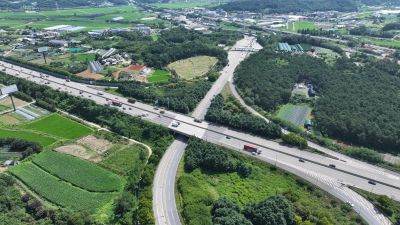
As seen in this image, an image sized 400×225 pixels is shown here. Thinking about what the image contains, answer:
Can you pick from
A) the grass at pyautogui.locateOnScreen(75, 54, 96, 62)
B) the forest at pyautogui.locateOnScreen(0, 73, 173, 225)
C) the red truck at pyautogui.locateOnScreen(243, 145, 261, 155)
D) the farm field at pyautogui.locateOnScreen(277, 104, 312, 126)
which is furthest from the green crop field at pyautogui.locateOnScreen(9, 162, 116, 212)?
the grass at pyautogui.locateOnScreen(75, 54, 96, 62)

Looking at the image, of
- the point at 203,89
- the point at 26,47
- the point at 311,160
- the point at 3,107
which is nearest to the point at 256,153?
the point at 311,160

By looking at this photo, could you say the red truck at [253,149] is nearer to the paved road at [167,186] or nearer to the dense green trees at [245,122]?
the dense green trees at [245,122]

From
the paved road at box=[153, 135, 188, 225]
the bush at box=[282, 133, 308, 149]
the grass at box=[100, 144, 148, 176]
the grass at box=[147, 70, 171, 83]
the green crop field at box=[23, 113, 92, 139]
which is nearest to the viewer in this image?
the paved road at box=[153, 135, 188, 225]

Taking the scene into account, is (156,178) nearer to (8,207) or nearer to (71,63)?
(8,207)

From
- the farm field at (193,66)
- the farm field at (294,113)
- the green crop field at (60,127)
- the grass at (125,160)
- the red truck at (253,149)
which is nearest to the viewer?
the grass at (125,160)

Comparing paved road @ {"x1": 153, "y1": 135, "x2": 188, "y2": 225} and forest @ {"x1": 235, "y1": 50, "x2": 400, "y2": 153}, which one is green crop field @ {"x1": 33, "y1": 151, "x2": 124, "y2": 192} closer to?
paved road @ {"x1": 153, "y1": 135, "x2": 188, "y2": 225}

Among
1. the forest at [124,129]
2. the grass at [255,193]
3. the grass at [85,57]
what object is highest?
the grass at [85,57]

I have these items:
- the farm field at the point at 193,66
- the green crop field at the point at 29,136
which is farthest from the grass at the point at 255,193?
the farm field at the point at 193,66
